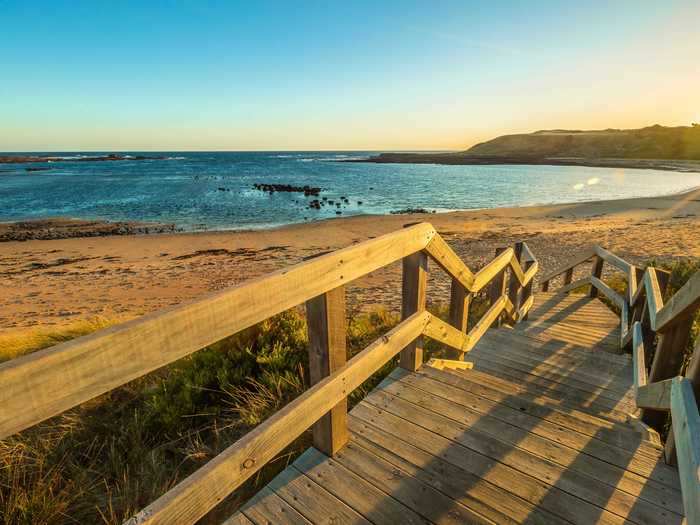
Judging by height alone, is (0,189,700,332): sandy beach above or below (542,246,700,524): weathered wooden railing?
below

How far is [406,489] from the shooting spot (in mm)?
2055

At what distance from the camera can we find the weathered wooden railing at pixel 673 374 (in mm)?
1573

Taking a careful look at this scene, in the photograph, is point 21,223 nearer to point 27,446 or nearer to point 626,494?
point 27,446

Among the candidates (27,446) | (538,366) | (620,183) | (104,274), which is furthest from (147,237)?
(620,183)

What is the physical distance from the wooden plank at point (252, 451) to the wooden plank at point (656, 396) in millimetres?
1733

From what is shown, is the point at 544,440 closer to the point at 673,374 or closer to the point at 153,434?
the point at 673,374

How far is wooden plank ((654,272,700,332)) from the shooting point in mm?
2232

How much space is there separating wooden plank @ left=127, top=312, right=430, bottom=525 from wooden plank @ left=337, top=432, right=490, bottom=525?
0.43 meters

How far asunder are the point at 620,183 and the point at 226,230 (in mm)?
46465

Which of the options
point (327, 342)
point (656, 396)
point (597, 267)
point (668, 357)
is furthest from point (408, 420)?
point (597, 267)

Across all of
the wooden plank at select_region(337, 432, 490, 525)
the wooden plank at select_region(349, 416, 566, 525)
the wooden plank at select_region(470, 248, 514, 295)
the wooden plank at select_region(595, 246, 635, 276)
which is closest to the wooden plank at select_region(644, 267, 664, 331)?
the wooden plank at select_region(595, 246, 635, 276)

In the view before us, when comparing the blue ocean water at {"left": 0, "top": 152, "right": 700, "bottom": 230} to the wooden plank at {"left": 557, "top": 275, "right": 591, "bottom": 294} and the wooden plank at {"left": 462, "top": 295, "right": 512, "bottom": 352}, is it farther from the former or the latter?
the wooden plank at {"left": 462, "top": 295, "right": 512, "bottom": 352}

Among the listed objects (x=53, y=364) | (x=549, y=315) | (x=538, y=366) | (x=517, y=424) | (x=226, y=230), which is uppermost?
(x=53, y=364)

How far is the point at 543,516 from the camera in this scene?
1909 mm
